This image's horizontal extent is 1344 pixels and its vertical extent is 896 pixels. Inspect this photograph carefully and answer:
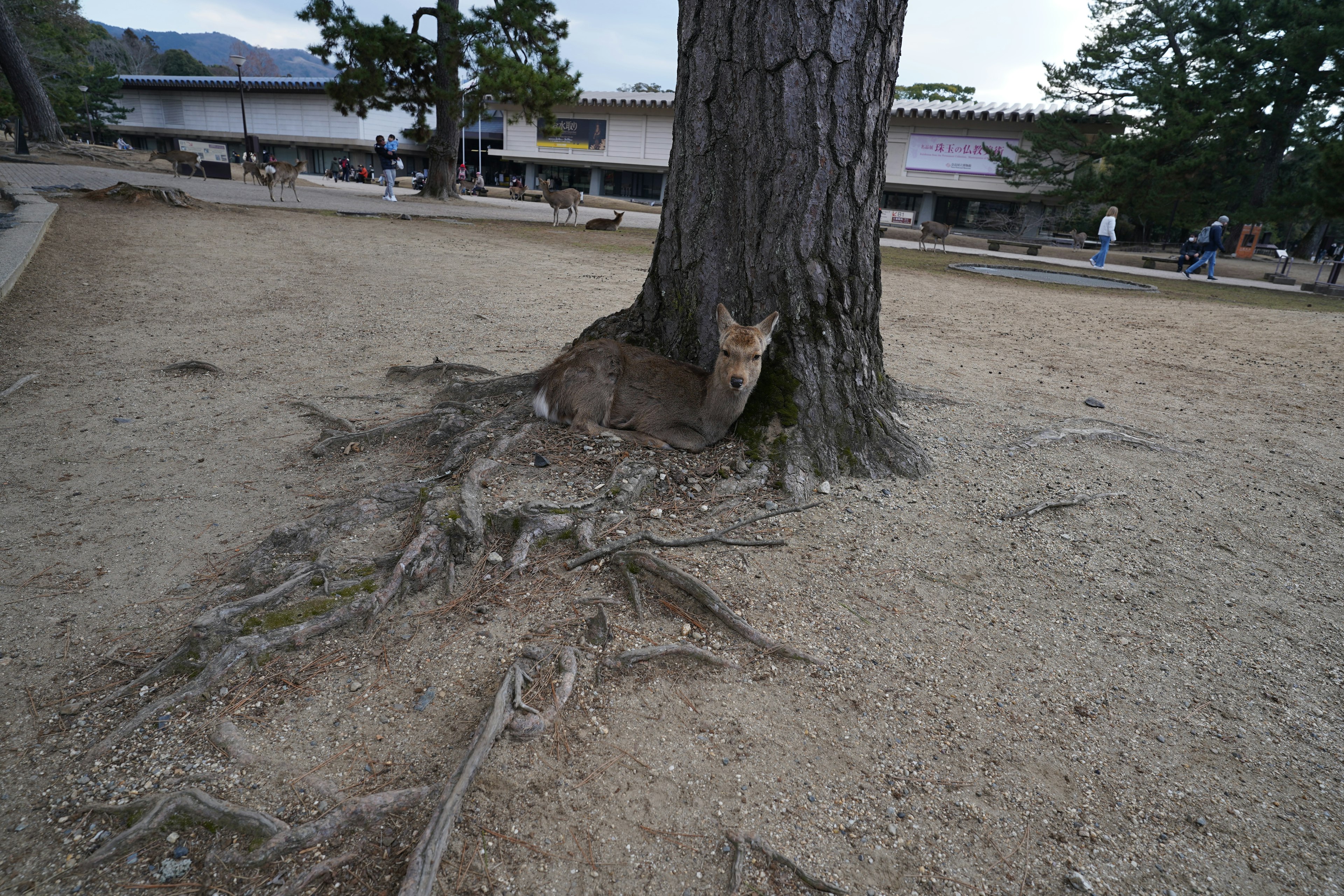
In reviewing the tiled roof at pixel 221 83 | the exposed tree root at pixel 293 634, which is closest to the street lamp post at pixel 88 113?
the tiled roof at pixel 221 83

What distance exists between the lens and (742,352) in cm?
402

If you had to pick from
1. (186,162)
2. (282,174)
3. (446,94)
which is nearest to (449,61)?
(446,94)

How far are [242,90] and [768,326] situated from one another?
5607 cm

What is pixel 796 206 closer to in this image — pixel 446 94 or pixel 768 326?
pixel 768 326

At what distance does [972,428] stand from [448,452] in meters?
3.75

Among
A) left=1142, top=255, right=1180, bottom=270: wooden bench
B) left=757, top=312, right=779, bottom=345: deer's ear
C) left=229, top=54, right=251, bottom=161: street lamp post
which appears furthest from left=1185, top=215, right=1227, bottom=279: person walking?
left=229, top=54, right=251, bottom=161: street lamp post

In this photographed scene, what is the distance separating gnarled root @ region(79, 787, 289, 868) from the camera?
Answer: 2012mm

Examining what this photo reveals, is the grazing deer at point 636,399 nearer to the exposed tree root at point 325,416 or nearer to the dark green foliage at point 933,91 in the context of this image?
the exposed tree root at point 325,416

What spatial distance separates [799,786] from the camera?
2.30m

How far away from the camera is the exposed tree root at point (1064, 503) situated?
158 inches

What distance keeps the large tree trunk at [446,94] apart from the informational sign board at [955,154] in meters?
27.8

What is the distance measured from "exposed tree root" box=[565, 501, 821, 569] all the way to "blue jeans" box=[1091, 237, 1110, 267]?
2507cm

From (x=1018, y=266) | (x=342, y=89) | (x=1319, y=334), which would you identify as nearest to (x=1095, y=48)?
(x=1018, y=266)

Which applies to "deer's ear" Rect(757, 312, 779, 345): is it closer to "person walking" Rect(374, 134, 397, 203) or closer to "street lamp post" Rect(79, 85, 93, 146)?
"person walking" Rect(374, 134, 397, 203)
